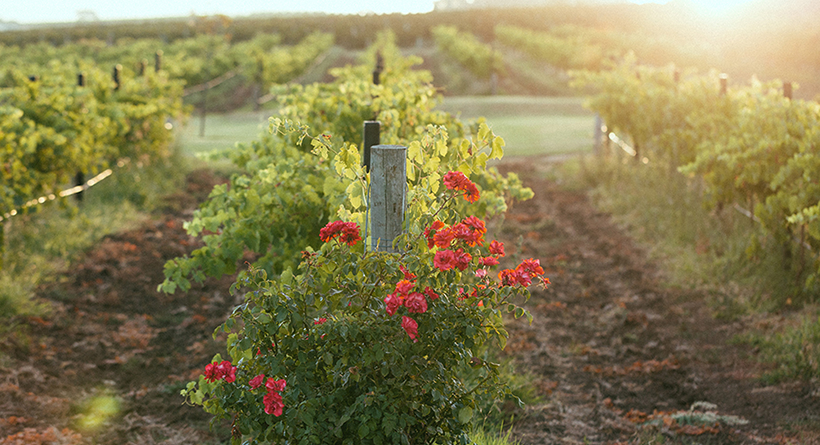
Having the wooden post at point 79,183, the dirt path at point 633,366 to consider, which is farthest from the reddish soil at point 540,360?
→ the wooden post at point 79,183

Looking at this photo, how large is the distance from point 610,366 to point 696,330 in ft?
3.35

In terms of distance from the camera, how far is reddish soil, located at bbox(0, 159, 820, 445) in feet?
13.4

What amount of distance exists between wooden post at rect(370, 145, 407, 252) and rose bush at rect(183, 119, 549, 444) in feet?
0.58

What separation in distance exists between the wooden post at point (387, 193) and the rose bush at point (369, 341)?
18 centimetres

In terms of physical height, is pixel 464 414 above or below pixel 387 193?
below

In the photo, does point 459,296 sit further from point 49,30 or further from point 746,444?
point 49,30

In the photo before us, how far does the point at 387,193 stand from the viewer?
2.86 metres

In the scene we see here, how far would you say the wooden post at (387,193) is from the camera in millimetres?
2816

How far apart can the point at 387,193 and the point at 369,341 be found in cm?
67

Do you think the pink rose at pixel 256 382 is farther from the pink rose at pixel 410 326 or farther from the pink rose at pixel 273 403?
the pink rose at pixel 410 326

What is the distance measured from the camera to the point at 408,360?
2496mm

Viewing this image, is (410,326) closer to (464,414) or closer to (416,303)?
(416,303)

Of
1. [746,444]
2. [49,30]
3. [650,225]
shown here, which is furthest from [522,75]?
[49,30]

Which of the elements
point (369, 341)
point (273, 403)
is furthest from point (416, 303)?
point (273, 403)
